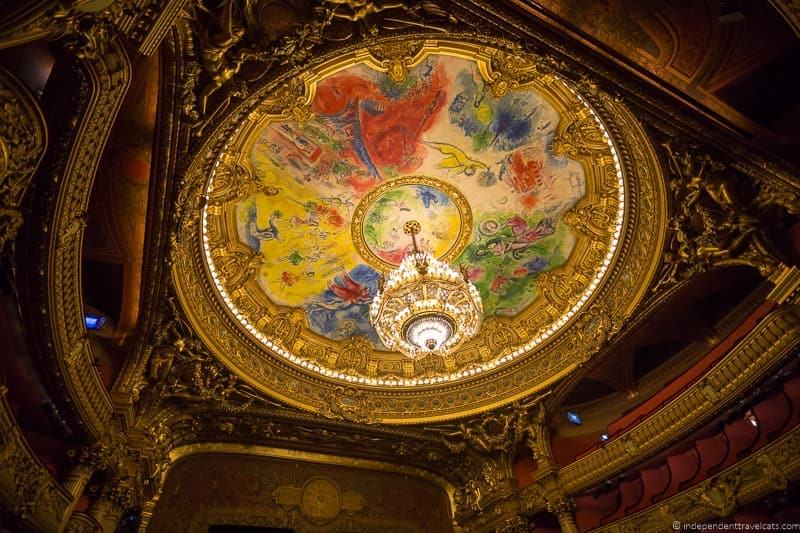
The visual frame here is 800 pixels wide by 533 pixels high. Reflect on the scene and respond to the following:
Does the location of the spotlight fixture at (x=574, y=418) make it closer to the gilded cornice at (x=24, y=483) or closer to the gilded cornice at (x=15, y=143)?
the gilded cornice at (x=24, y=483)

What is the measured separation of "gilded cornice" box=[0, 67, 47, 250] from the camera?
11.0ft

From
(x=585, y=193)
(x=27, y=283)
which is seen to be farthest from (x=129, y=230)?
(x=585, y=193)

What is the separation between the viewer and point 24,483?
4.82 metres

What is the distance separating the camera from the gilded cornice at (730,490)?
5676 mm

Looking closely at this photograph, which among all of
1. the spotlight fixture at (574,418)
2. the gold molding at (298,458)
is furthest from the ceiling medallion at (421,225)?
the spotlight fixture at (574,418)

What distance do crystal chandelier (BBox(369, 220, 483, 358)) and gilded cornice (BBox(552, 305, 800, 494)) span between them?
339 centimetres

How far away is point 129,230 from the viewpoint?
6883 millimetres

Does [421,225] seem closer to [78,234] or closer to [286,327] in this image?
[286,327]

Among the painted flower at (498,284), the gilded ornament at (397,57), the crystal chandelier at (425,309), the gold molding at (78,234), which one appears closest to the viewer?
the gold molding at (78,234)

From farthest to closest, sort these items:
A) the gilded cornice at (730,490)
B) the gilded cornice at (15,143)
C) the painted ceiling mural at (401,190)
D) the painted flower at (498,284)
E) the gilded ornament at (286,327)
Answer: the painted flower at (498,284)
the gilded ornament at (286,327)
the painted ceiling mural at (401,190)
the gilded cornice at (730,490)
the gilded cornice at (15,143)

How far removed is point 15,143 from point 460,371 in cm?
931

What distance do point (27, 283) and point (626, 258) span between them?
372 inches

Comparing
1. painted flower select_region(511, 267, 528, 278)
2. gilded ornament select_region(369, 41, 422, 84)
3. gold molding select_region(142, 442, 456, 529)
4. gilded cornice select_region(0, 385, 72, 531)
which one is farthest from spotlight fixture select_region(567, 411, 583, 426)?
gilded cornice select_region(0, 385, 72, 531)

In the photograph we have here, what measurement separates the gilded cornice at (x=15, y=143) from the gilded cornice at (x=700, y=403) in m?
8.43
